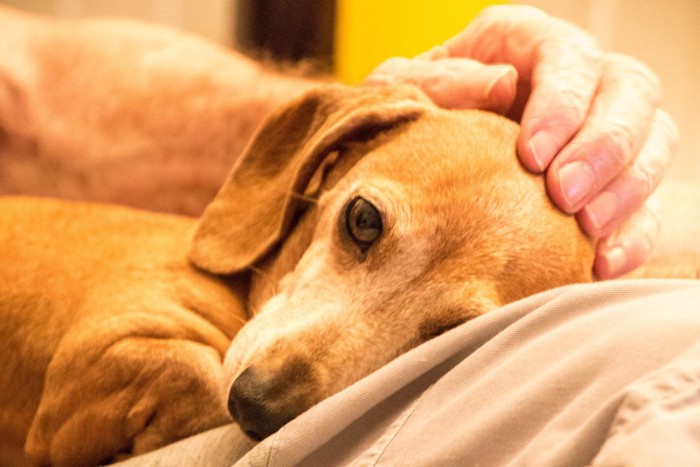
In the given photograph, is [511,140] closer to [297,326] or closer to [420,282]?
[420,282]

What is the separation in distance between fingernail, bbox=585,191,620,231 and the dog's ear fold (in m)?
0.33

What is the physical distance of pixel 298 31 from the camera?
119 inches

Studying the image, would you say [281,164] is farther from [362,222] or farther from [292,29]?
[292,29]

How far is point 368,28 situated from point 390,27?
173mm

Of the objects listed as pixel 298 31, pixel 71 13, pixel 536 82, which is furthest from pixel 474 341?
pixel 71 13

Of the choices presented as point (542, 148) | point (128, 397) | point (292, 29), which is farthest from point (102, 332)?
point (292, 29)

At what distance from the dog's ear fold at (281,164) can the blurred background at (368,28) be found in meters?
0.95

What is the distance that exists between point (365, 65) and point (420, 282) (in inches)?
61.1

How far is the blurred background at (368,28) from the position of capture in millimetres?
2410

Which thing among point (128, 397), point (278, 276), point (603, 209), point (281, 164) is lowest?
point (128, 397)

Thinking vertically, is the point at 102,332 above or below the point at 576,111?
below

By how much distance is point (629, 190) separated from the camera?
114 cm

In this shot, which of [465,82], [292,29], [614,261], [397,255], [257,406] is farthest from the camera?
[292,29]

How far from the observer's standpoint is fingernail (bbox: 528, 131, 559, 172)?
105 centimetres
